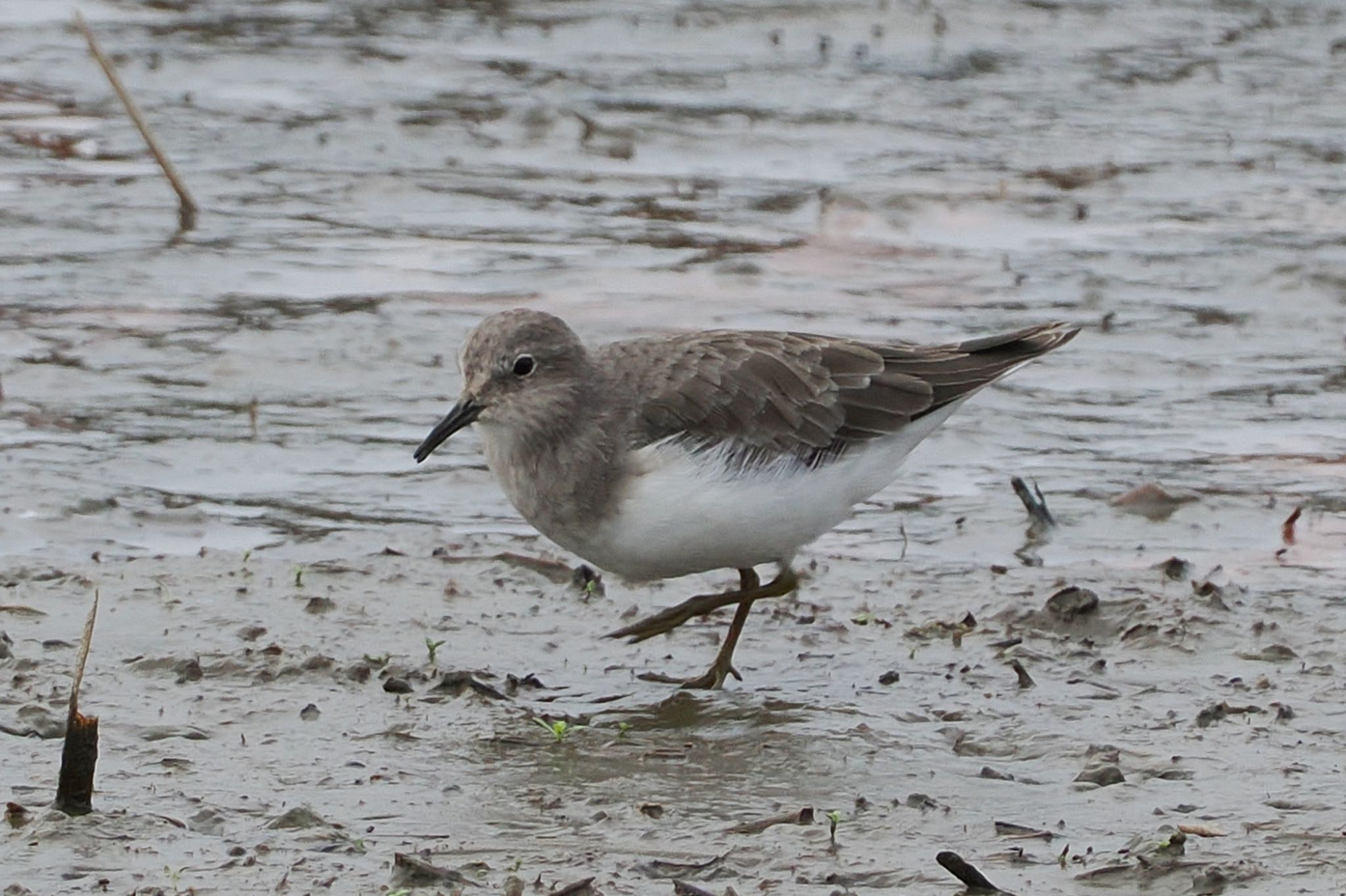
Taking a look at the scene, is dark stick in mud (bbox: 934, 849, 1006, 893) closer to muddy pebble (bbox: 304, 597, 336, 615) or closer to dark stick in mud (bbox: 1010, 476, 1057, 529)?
muddy pebble (bbox: 304, 597, 336, 615)

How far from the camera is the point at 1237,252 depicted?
1155 cm

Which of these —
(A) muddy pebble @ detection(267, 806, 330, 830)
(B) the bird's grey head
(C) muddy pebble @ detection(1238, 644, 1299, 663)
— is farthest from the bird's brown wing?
(A) muddy pebble @ detection(267, 806, 330, 830)

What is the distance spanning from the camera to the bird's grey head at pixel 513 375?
22.6 feet

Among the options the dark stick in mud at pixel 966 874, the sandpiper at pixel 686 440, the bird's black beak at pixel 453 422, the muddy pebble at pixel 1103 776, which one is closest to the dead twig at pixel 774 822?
the dark stick in mud at pixel 966 874

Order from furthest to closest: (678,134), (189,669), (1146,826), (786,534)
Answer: (678,134) → (786,534) → (189,669) → (1146,826)

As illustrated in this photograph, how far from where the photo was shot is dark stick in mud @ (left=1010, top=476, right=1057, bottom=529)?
26.2 ft

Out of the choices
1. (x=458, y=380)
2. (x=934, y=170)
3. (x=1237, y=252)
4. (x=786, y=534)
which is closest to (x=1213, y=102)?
(x=934, y=170)

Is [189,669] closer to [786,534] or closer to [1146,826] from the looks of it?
[786,534]

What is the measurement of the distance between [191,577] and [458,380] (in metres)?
2.61

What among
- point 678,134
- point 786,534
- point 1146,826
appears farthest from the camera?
point 678,134

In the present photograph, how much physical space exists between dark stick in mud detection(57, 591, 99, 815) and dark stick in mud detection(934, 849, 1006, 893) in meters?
1.94

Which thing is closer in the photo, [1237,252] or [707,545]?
[707,545]

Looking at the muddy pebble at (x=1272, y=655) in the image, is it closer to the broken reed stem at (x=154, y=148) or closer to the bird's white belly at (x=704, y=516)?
the bird's white belly at (x=704, y=516)

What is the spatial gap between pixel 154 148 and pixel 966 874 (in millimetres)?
7990
